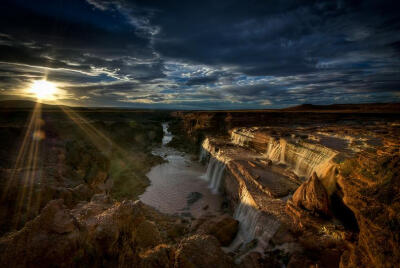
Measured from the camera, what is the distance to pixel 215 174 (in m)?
21.9

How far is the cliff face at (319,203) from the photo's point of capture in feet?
13.0

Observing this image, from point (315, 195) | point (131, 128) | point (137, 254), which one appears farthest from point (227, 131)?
point (137, 254)

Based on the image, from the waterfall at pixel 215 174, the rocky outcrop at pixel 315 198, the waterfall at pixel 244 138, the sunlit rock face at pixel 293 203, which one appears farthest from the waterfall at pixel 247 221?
the waterfall at pixel 244 138

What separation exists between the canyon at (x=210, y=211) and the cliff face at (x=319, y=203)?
32mm

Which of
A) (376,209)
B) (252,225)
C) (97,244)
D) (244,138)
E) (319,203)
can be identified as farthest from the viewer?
(244,138)

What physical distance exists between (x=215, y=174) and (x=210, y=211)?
6741mm

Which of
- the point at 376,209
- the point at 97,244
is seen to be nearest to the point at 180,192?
the point at 97,244

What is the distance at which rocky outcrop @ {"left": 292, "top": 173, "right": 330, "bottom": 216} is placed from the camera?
9266 mm

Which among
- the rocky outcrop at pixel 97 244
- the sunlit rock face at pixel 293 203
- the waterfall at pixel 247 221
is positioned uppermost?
the rocky outcrop at pixel 97 244

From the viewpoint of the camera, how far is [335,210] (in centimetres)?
916

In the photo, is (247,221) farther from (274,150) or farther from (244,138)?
(244,138)

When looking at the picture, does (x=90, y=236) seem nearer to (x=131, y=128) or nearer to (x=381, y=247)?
(x=381, y=247)

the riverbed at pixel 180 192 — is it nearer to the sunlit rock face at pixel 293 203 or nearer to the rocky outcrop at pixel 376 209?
the sunlit rock face at pixel 293 203

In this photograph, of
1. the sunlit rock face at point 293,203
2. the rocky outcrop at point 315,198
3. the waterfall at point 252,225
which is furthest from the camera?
the waterfall at point 252,225
